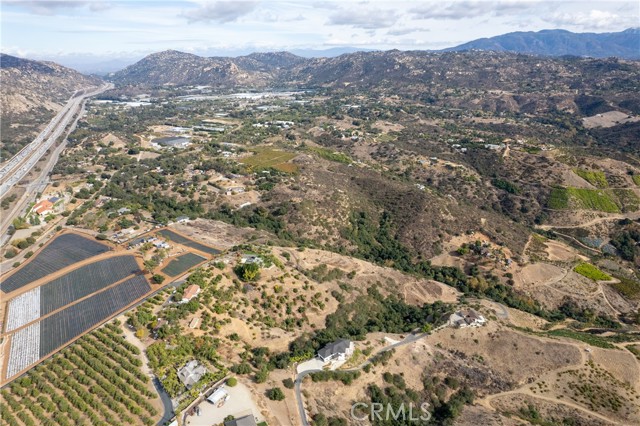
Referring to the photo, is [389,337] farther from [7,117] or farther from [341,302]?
[7,117]

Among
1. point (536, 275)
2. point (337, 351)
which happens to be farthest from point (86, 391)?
point (536, 275)

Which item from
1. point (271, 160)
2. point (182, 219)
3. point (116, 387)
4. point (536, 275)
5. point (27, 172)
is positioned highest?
point (271, 160)

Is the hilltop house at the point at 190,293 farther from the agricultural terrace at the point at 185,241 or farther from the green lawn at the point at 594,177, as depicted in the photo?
the green lawn at the point at 594,177

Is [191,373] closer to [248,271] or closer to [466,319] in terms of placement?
[248,271]

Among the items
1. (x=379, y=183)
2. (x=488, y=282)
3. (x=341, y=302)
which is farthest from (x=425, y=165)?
(x=341, y=302)

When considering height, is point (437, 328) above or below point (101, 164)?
below
